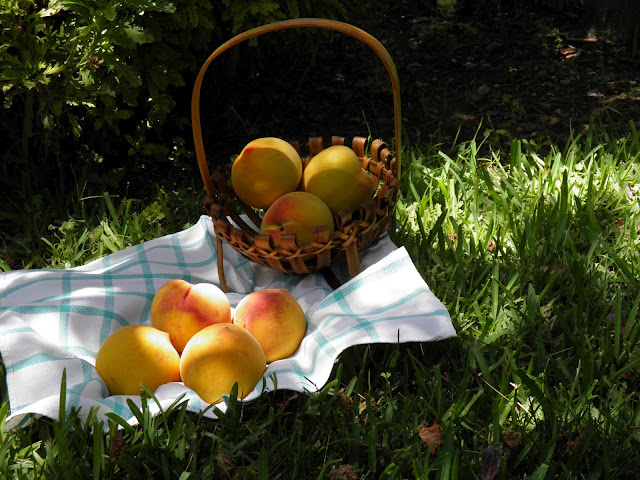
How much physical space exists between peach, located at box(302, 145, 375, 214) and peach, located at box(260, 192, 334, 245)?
80mm

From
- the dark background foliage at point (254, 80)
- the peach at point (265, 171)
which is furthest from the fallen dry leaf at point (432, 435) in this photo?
the dark background foliage at point (254, 80)

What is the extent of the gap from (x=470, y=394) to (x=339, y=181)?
77 centimetres

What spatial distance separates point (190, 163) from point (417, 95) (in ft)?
4.11

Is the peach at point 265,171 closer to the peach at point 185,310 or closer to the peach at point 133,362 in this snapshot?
the peach at point 185,310

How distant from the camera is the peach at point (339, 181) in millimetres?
2049

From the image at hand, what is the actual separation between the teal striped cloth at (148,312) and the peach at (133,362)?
3 cm

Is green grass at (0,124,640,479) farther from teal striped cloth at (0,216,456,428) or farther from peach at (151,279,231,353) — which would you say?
peach at (151,279,231,353)

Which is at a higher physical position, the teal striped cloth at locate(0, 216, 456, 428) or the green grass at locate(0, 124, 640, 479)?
the teal striped cloth at locate(0, 216, 456, 428)

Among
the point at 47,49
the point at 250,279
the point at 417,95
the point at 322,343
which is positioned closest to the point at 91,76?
the point at 47,49

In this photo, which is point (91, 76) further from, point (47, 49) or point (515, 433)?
point (515, 433)

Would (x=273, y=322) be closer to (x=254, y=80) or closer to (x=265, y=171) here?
(x=265, y=171)

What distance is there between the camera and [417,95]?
11.3ft

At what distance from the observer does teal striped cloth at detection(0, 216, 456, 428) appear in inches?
61.8

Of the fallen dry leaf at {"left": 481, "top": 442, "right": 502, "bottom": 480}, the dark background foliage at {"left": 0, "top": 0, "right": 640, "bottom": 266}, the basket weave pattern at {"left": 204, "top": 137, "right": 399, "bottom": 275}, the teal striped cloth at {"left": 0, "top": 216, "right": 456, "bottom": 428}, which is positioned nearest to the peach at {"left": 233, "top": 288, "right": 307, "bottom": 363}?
the teal striped cloth at {"left": 0, "top": 216, "right": 456, "bottom": 428}
